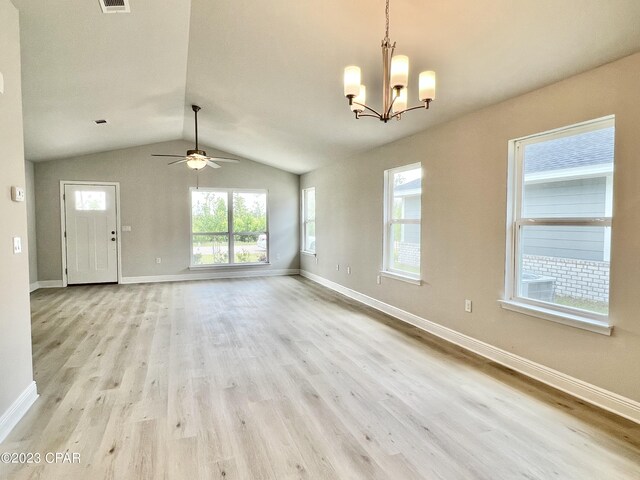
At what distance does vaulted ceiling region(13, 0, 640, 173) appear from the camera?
2.21 m

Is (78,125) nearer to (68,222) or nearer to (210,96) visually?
(210,96)

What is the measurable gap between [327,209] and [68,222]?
498 centimetres

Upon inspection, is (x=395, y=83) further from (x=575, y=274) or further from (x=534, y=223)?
(x=575, y=274)

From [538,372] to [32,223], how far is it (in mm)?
7920

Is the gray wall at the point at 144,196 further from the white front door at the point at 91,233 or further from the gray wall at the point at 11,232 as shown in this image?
the gray wall at the point at 11,232

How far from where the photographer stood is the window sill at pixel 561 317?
2.37 m

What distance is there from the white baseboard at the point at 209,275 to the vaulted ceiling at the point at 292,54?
317 cm

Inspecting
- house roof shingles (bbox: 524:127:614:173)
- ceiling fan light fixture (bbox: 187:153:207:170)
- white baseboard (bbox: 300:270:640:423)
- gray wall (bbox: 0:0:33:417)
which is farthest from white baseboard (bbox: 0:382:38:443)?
house roof shingles (bbox: 524:127:614:173)

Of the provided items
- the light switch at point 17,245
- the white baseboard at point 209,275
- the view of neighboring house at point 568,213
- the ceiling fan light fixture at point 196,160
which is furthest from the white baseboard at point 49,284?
the view of neighboring house at point 568,213

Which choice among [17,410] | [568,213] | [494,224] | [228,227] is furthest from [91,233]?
[568,213]

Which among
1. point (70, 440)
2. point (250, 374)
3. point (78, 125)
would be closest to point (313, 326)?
point (250, 374)

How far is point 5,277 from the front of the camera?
2.06 meters

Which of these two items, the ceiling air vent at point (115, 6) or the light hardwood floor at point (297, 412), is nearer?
the light hardwood floor at point (297, 412)

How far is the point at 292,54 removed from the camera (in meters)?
3.12
